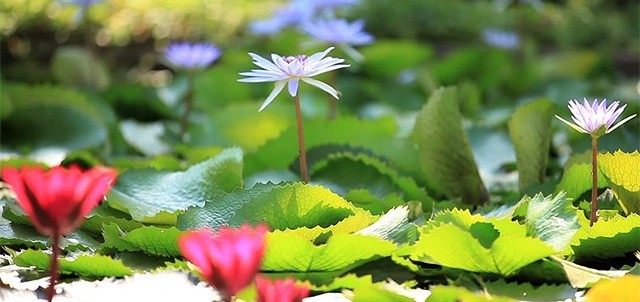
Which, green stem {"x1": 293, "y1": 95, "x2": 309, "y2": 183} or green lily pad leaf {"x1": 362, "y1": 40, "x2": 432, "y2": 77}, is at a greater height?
green lily pad leaf {"x1": 362, "y1": 40, "x2": 432, "y2": 77}

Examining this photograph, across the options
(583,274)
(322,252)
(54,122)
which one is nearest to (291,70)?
(322,252)

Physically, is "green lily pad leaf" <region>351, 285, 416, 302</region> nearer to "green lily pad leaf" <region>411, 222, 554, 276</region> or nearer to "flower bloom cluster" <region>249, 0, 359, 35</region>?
"green lily pad leaf" <region>411, 222, 554, 276</region>

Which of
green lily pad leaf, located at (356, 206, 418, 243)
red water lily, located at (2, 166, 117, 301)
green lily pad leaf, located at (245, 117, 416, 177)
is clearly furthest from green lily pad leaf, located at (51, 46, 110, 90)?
red water lily, located at (2, 166, 117, 301)

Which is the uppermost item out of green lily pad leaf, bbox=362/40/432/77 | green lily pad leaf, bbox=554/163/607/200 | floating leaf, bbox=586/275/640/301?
green lily pad leaf, bbox=362/40/432/77

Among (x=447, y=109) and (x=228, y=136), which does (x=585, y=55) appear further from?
(x=447, y=109)

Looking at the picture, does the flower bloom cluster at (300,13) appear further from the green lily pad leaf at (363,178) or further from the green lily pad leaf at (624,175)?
the green lily pad leaf at (624,175)

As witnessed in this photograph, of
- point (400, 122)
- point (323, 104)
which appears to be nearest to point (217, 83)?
point (323, 104)
